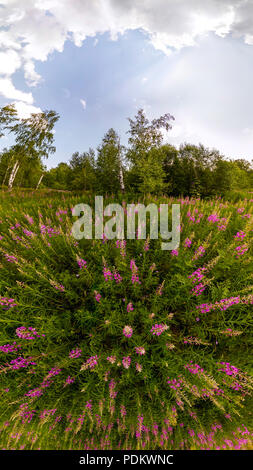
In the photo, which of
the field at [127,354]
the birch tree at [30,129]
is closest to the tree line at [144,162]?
the birch tree at [30,129]

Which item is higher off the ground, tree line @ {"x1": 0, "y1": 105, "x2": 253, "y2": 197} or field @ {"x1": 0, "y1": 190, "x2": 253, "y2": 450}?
tree line @ {"x1": 0, "y1": 105, "x2": 253, "y2": 197}

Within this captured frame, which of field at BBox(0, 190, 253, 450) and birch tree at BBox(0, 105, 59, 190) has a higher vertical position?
birch tree at BBox(0, 105, 59, 190)

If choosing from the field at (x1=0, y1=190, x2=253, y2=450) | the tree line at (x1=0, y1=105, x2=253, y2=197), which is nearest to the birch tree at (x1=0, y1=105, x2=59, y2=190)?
the tree line at (x1=0, y1=105, x2=253, y2=197)

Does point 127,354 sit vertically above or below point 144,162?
below

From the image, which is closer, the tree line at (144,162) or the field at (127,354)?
the field at (127,354)

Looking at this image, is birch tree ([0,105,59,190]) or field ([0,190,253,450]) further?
birch tree ([0,105,59,190])

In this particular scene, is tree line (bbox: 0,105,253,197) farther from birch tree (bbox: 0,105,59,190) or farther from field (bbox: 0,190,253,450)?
field (bbox: 0,190,253,450)

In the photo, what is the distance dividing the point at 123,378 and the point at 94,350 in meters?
0.46

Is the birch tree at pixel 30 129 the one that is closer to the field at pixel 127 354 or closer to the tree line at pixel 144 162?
the tree line at pixel 144 162

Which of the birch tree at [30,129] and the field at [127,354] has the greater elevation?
the birch tree at [30,129]

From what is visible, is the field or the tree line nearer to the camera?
the field

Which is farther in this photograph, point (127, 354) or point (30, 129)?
point (30, 129)

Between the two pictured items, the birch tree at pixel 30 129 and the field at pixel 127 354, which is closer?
the field at pixel 127 354
